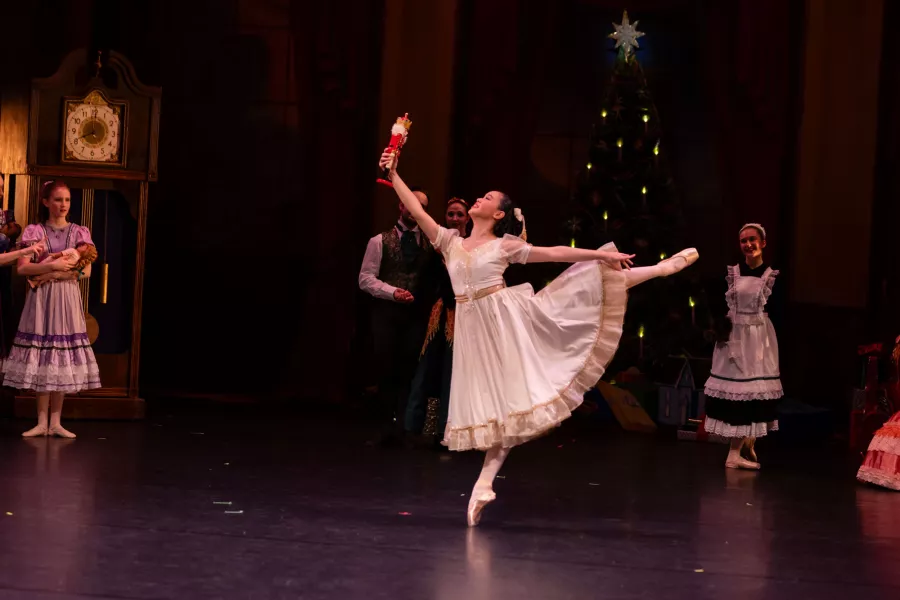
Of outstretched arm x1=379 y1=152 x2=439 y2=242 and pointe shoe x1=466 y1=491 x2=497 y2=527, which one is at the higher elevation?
outstretched arm x1=379 y1=152 x2=439 y2=242

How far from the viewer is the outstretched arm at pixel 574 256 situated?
4.36 m

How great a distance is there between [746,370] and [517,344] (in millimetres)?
2312

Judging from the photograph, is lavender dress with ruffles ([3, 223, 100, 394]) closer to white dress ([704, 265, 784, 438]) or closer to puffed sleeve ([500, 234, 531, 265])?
puffed sleeve ([500, 234, 531, 265])

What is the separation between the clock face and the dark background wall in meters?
1.63

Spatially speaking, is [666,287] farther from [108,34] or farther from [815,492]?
[108,34]

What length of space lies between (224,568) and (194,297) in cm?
565

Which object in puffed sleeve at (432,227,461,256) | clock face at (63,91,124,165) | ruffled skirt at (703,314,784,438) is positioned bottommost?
ruffled skirt at (703,314,784,438)

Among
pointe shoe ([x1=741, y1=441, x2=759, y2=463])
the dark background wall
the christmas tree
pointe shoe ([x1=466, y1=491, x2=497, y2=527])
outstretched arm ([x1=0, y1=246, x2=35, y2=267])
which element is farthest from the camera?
the dark background wall

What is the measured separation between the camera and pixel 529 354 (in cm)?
443

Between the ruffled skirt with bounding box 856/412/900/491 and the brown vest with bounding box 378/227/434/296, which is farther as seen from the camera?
the brown vest with bounding box 378/227/434/296

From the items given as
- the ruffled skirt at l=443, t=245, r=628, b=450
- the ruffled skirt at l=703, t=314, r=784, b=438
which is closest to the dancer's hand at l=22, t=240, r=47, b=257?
the ruffled skirt at l=443, t=245, r=628, b=450

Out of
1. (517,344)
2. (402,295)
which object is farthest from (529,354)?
(402,295)

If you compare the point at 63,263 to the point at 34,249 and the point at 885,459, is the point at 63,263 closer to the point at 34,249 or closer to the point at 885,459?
the point at 34,249

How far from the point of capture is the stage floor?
3338 millimetres
